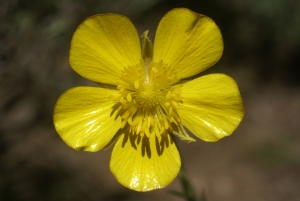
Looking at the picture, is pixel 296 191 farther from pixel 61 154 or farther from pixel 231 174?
pixel 61 154

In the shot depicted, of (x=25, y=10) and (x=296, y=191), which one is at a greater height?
(x=25, y=10)

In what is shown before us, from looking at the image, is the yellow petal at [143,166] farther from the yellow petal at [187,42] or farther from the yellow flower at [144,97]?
the yellow petal at [187,42]

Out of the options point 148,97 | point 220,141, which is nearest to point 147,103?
point 148,97

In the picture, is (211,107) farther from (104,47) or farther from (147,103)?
(104,47)

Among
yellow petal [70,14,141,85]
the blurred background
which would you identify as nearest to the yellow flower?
yellow petal [70,14,141,85]

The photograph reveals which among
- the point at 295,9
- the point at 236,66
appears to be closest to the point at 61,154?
the point at 236,66

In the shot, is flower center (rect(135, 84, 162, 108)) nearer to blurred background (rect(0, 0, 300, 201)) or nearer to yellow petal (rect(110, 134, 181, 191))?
yellow petal (rect(110, 134, 181, 191))
